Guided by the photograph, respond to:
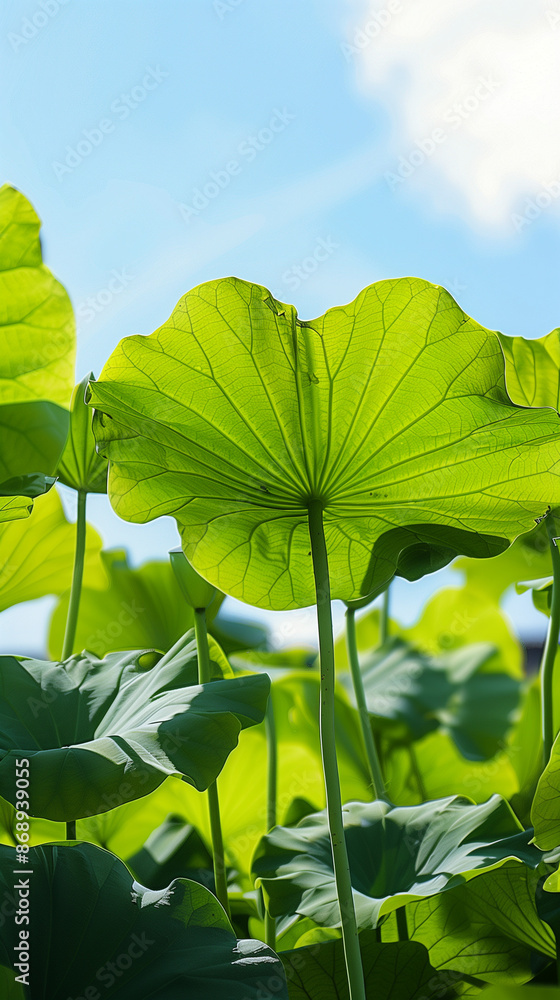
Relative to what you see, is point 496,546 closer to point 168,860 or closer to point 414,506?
point 414,506

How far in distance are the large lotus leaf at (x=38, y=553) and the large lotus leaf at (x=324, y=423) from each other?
27cm

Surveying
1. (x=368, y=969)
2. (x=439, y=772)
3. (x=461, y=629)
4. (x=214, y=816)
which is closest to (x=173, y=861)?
(x=214, y=816)

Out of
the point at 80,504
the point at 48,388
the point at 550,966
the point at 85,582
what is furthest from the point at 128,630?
the point at 550,966

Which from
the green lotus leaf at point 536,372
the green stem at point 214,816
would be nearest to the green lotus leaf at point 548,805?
the green stem at point 214,816

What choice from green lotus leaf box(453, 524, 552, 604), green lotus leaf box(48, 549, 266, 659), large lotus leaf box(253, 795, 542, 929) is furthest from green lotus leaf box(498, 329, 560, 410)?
green lotus leaf box(48, 549, 266, 659)

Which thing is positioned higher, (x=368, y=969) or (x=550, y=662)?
(x=550, y=662)

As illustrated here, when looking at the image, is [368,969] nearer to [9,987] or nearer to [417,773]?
[9,987]

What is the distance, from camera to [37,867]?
532 millimetres

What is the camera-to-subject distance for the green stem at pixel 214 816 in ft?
2.07

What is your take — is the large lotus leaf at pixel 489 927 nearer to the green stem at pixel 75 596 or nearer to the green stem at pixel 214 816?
the green stem at pixel 214 816

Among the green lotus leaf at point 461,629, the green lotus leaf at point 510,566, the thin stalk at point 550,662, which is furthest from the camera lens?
the green lotus leaf at point 461,629

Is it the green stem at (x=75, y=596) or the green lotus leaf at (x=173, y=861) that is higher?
the green stem at (x=75, y=596)

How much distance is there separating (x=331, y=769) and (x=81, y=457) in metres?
0.44

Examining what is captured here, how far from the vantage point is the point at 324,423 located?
0.58 meters
